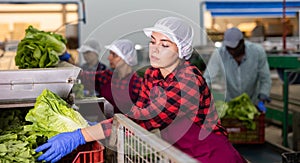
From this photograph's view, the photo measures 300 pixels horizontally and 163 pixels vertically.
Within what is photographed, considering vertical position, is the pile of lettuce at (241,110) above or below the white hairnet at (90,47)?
below

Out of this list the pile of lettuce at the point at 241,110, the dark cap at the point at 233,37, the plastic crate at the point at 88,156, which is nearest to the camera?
the plastic crate at the point at 88,156

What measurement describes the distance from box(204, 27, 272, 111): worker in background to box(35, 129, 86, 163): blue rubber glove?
305cm

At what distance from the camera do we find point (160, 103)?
1.89 m

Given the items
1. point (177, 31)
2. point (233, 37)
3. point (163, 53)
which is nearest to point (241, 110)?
point (233, 37)

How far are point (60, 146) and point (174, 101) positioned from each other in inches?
20.7

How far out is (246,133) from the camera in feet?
14.4

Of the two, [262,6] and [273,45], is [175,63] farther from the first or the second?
[262,6]

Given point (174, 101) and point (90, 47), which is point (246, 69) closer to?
point (90, 47)

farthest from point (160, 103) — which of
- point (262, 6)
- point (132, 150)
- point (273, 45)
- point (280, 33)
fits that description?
point (280, 33)

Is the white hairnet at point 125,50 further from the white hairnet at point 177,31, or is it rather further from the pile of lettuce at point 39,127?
the pile of lettuce at point 39,127

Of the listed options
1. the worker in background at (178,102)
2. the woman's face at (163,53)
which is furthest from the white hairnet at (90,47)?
the woman's face at (163,53)

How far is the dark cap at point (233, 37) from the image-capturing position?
4582mm

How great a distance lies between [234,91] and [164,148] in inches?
152

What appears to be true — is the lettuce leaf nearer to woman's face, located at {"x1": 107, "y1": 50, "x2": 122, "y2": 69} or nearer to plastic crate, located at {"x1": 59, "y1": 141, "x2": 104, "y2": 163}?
plastic crate, located at {"x1": 59, "y1": 141, "x2": 104, "y2": 163}
